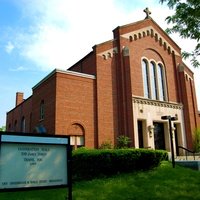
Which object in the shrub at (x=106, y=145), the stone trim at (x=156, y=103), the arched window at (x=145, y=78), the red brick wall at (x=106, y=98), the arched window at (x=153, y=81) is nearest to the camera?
the shrub at (x=106, y=145)

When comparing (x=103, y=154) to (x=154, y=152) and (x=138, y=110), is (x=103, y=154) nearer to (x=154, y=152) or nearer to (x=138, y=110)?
(x=154, y=152)

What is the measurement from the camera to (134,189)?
11227 mm

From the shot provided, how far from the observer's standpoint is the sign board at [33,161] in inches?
235

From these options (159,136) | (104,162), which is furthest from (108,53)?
(104,162)

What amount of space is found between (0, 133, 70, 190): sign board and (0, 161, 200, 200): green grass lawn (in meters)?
3.60

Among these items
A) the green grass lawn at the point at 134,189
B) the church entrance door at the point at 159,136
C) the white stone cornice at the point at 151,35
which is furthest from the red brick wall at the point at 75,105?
the green grass lawn at the point at 134,189

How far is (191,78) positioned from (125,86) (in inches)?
416

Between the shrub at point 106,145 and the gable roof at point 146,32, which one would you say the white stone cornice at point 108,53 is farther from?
the shrub at point 106,145

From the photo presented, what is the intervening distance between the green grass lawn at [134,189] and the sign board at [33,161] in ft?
11.8

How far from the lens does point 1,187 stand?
5.83 meters

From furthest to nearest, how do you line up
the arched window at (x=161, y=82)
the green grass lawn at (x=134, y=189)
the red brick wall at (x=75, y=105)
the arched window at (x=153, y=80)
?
the arched window at (x=161, y=82), the arched window at (x=153, y=80), the red brick wall at (x=75, y=105), the green grass lawn at (x=134, y=189)

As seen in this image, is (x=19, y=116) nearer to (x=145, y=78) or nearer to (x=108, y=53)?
(x=108, y=53)

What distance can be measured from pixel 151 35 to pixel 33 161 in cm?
2520

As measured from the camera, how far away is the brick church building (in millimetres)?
22156
